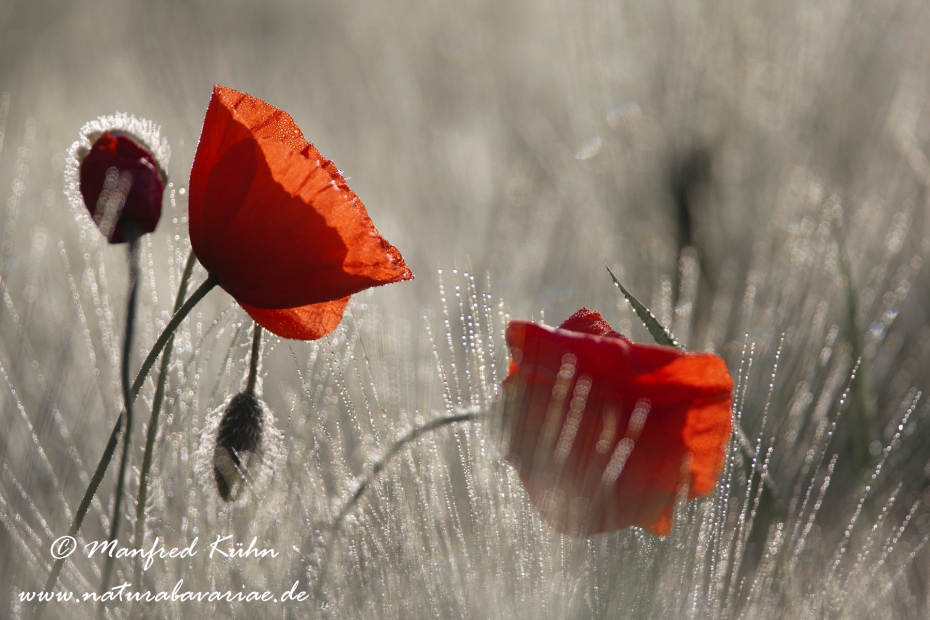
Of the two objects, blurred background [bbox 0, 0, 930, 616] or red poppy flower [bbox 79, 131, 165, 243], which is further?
blurred background [bbox 0, 0, 930, 616]

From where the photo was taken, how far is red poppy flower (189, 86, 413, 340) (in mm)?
307

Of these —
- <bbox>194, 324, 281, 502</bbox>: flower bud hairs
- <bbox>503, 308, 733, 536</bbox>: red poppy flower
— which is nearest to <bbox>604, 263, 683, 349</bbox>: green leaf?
<bbox>503, 308, 733, 536</bbox>: red poppy flower

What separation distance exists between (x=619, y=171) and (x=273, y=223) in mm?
764

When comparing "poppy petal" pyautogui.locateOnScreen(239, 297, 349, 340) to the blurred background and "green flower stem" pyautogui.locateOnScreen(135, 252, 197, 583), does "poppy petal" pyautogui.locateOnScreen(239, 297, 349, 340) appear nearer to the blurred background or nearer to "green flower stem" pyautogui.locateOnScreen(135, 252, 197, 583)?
"green flower stem" pyautogui.locateOnScreen(135, 252, 197, 583)

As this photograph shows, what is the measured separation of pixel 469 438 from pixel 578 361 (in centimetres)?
13

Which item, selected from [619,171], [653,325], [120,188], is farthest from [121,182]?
[619,171]

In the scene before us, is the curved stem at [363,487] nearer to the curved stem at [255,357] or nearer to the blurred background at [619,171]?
the curved stem at [255,357]

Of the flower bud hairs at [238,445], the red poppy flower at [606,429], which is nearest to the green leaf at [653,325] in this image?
the red poppy flower at [606,429]

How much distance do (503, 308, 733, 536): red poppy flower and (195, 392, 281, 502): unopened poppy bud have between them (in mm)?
128

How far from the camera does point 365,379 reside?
0.76 meters

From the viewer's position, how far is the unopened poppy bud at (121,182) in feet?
1.05

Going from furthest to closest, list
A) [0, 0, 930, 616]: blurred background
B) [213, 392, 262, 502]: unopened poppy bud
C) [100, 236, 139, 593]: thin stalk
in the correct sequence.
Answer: [0, 0, 930, 616]: blurred background, [213, 392, 262, 502]: unopened poppy bud, [100, 236, 139, 593]: thin stalk

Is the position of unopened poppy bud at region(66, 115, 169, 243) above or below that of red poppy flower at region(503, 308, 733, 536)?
above

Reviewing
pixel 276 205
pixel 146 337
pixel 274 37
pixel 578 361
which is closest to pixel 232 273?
pixel 276 205
